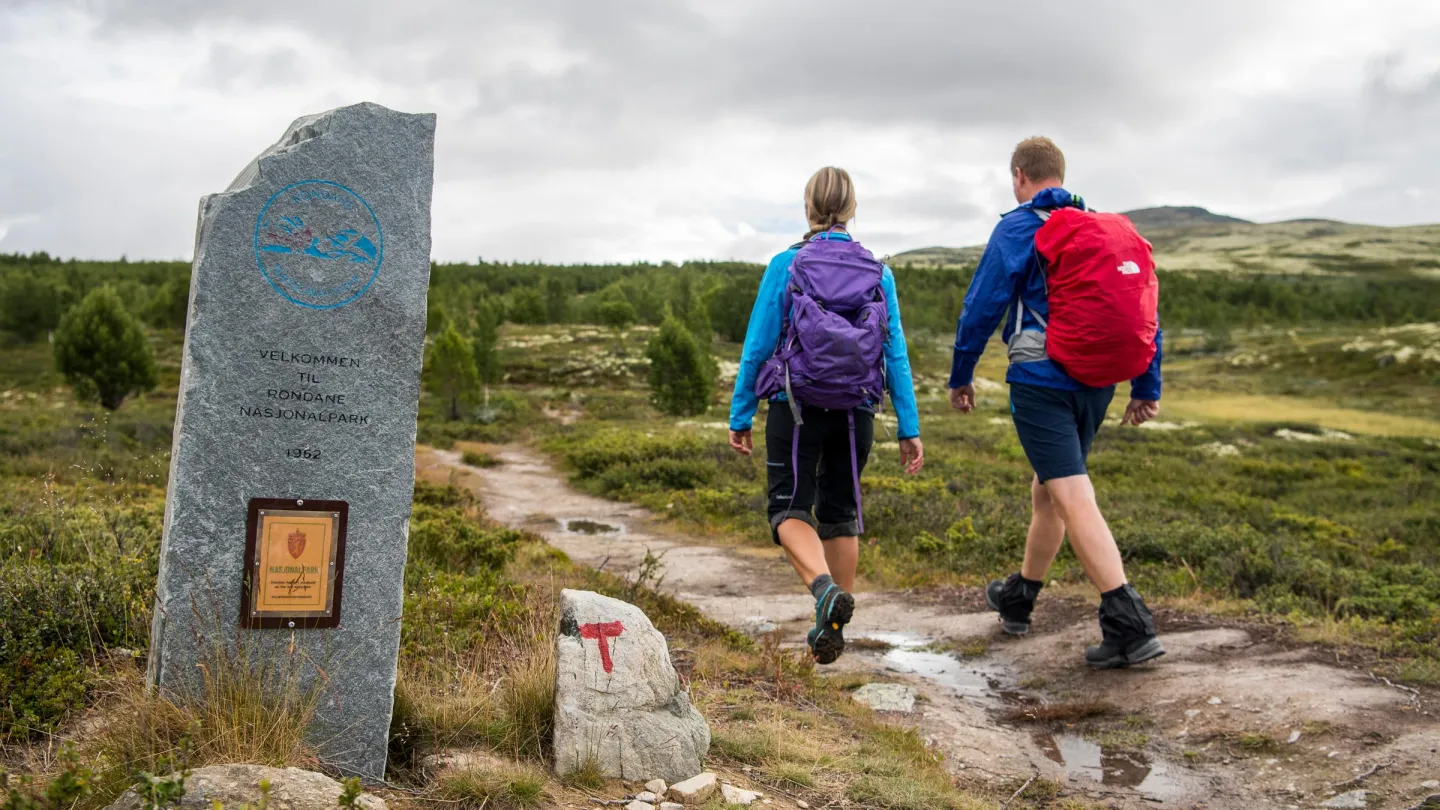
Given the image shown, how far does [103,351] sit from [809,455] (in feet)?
134

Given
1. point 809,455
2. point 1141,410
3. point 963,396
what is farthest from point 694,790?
point 1141,410

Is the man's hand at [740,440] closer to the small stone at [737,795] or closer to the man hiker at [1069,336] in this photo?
the man hiker at [1069,336]

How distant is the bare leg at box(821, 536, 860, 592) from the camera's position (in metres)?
4.65

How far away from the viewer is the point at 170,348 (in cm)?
5781

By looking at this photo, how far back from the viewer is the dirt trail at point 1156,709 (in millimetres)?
3590

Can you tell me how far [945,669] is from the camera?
534 cm

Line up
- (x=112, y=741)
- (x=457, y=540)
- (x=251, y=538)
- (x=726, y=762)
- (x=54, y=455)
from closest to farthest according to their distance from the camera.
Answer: (x=112, y=741), (x=251, y=538), (x=726, y=762), (x=457, y=540), (x=54, y=455)

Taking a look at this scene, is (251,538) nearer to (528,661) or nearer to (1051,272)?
(528,661)

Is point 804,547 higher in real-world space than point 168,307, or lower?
lower

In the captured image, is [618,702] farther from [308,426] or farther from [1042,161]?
[1042,161]

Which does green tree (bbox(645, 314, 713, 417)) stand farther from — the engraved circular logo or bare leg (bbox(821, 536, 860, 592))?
the engraved circular logo

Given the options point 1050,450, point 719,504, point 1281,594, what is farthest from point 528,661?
point 719,504

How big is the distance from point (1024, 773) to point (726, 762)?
53.0 inches

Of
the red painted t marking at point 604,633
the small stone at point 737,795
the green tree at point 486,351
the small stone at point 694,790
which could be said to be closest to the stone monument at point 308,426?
the red painted t marking at point 604,633
